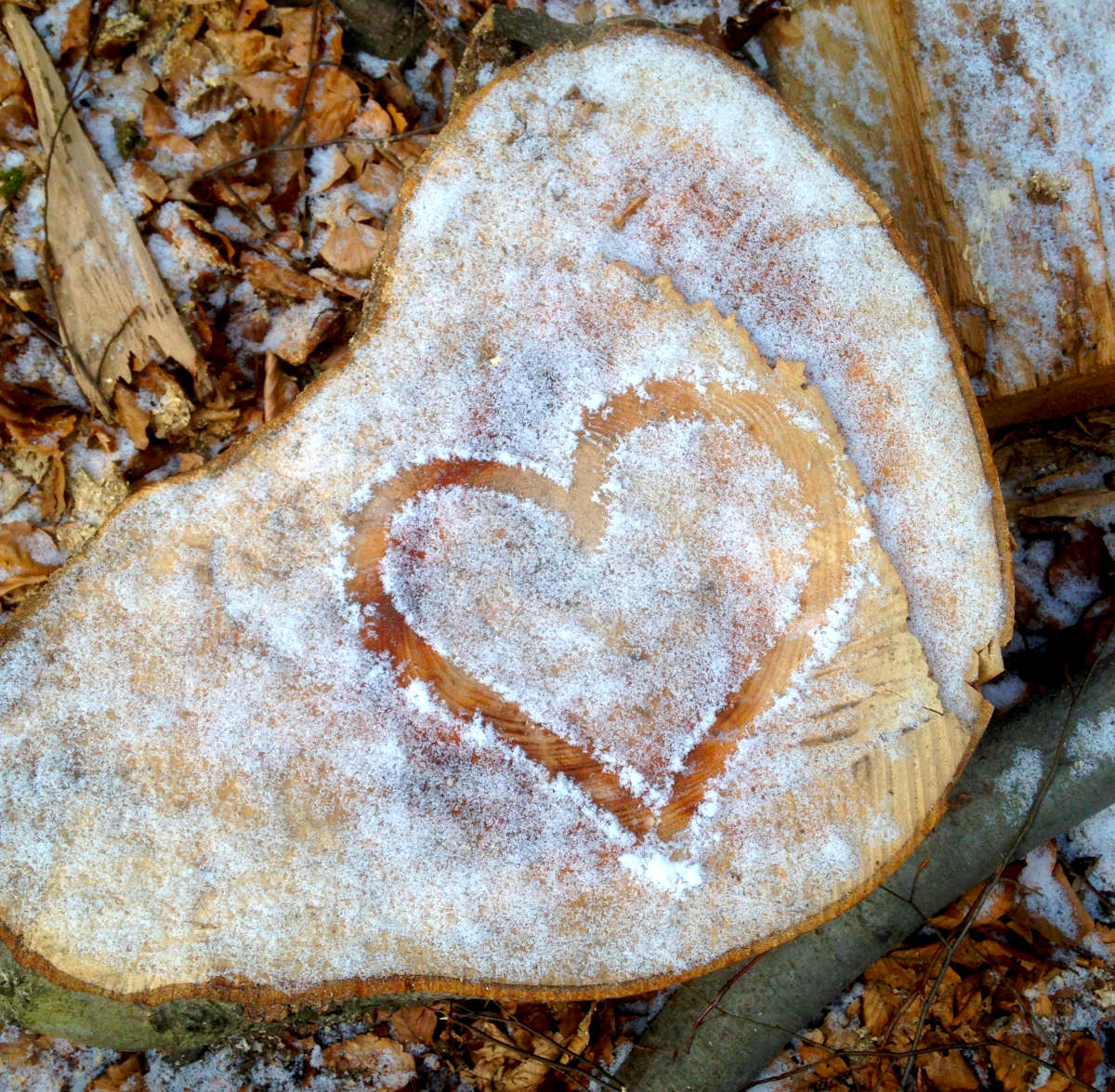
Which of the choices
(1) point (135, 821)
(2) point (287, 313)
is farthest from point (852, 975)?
(2) point (287, 313)

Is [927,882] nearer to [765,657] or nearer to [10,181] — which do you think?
[765,657]

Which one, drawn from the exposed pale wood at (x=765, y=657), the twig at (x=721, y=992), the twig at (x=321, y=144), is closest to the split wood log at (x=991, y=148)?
the exposed pale wood at (x=765, y=657)

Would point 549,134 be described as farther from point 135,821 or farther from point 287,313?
point 135,821

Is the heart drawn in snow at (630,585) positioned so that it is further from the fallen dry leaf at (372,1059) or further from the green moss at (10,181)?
the green moss at (10,181)

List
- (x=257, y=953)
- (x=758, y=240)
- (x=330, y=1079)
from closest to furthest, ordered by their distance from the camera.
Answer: (x=257, y=953), (x=758, y=240), (x=330, y=1079)

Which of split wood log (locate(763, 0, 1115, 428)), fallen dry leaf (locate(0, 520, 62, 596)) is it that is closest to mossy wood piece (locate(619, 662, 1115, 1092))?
split wood log (locate(763, 0, 1115, 428))

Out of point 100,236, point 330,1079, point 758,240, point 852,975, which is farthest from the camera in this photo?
point 330,1079
